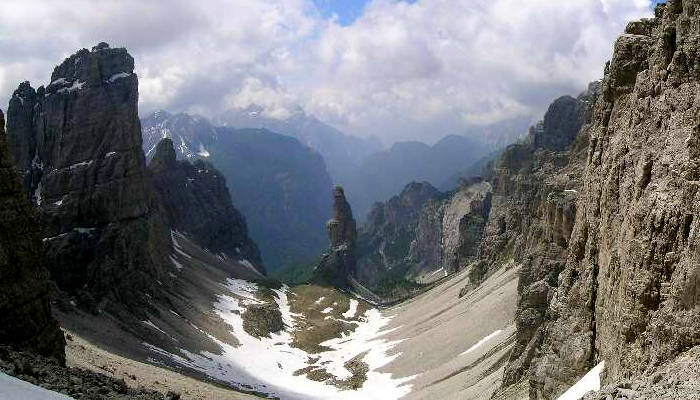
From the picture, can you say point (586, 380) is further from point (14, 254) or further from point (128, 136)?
point (128, 136)

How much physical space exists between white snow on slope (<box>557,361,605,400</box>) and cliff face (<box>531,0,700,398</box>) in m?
0.84

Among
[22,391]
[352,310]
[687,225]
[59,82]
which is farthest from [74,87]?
[687,225]

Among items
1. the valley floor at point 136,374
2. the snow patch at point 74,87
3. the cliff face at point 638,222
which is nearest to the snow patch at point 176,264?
the snow patch at point 74,87

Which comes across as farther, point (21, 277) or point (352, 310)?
point (352, 310)

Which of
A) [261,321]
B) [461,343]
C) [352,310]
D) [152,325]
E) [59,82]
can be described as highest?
[59,82]

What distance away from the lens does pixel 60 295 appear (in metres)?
81.4

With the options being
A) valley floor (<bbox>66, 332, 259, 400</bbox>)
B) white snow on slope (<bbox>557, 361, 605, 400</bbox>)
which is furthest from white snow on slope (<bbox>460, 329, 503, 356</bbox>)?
white snow on slope (<bbox>557, 361, 605, 400</bbox>)

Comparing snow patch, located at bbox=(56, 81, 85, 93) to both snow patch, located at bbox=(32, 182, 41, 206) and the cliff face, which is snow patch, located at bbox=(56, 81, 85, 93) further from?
the cliff face

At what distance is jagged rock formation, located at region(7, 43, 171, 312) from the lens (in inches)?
4245

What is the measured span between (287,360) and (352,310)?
5083 centimetres

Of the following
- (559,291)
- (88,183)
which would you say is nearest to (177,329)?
(88,183)

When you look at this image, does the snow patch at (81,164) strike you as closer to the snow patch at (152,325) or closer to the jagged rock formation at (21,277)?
the snow patch at (152,325)

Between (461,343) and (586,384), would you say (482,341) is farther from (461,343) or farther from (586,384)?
(586,384)

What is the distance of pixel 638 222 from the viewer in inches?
978
